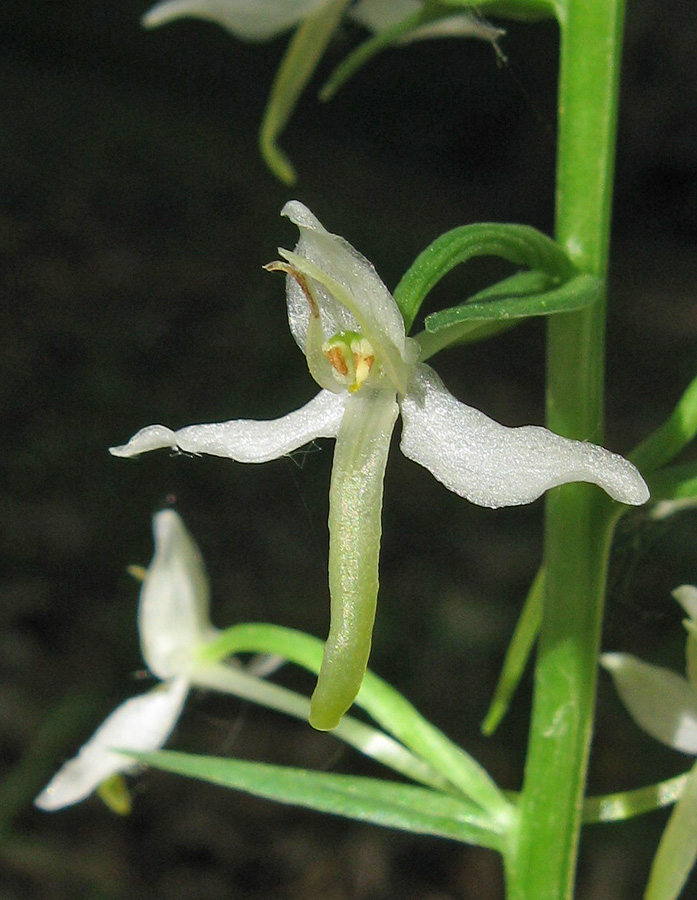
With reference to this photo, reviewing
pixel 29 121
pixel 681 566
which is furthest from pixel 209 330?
pixel 681 566

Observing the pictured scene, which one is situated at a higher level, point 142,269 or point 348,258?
point 142,269

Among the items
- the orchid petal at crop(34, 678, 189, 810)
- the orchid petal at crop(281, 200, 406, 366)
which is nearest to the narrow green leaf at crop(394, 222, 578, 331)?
the orchid petal at crop(281, 200, 406, 366)

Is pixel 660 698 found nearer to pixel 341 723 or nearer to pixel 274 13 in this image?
pixel 341 723

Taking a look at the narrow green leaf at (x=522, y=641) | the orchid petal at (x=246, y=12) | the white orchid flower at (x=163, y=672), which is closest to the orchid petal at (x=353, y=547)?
the narrow green leaf at (x=522, y=641)

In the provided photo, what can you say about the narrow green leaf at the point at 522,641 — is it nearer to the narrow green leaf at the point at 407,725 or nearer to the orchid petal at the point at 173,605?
the narrow green leaf at the point at 407,725

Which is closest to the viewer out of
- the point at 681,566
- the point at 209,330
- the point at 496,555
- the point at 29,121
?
the point at 681,566

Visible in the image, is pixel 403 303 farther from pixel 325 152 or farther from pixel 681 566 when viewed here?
pixel 325 152

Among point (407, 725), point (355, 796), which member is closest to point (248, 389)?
point (407, 725)
